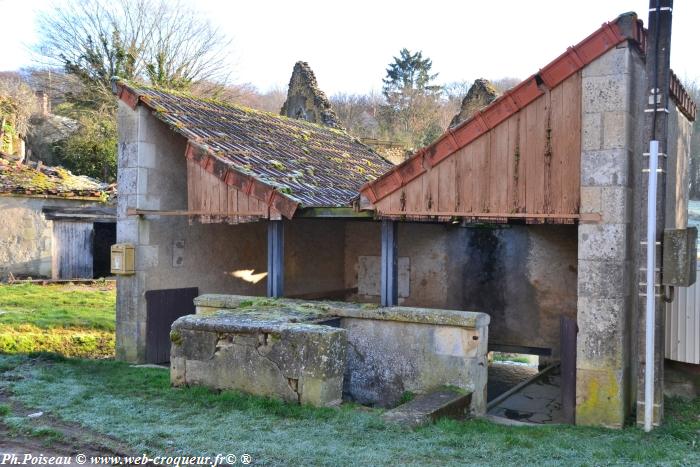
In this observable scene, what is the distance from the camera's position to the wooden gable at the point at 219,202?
8.98m

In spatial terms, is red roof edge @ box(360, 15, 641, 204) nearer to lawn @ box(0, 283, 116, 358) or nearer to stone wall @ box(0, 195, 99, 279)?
lawn @ box(0, 283, 116, 358)

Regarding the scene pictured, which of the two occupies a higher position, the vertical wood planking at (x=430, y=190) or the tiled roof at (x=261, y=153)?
the tiled roof at (x=261, y=153)

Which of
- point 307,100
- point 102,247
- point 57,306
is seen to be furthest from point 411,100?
point 57,306

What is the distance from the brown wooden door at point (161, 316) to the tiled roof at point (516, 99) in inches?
170

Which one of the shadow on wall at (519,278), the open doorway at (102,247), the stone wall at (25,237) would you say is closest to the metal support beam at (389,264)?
the shadow on wall at (519,278)

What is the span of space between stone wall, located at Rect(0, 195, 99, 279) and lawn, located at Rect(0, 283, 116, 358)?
5.15ft

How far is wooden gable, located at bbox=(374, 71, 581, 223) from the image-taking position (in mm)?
7320

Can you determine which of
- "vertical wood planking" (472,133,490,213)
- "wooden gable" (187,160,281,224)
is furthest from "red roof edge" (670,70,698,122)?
"wooden gable" (187,160,281,224)

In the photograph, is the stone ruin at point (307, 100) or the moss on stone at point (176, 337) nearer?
the moss on stone at point (176, 337)

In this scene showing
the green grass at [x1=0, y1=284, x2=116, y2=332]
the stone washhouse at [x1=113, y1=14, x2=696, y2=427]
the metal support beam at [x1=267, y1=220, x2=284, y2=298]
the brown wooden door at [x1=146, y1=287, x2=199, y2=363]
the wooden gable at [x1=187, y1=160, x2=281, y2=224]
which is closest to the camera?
the stone washhouse at [x1=113, y1=14, x2=696, y2=427]

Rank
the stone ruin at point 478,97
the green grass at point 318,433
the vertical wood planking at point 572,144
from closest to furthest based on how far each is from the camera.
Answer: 1. the green grass at point 318,433
2. the vertical wood planking at point 572,144
3. the stone ruin at point 478,97

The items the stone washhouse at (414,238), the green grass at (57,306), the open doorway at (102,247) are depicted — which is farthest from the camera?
the open doorway at (102,247)

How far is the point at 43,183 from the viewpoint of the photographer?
19.1 metres

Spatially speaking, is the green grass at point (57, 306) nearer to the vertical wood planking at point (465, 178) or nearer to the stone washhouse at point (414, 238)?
the stone washhouse at point (414, 238)
